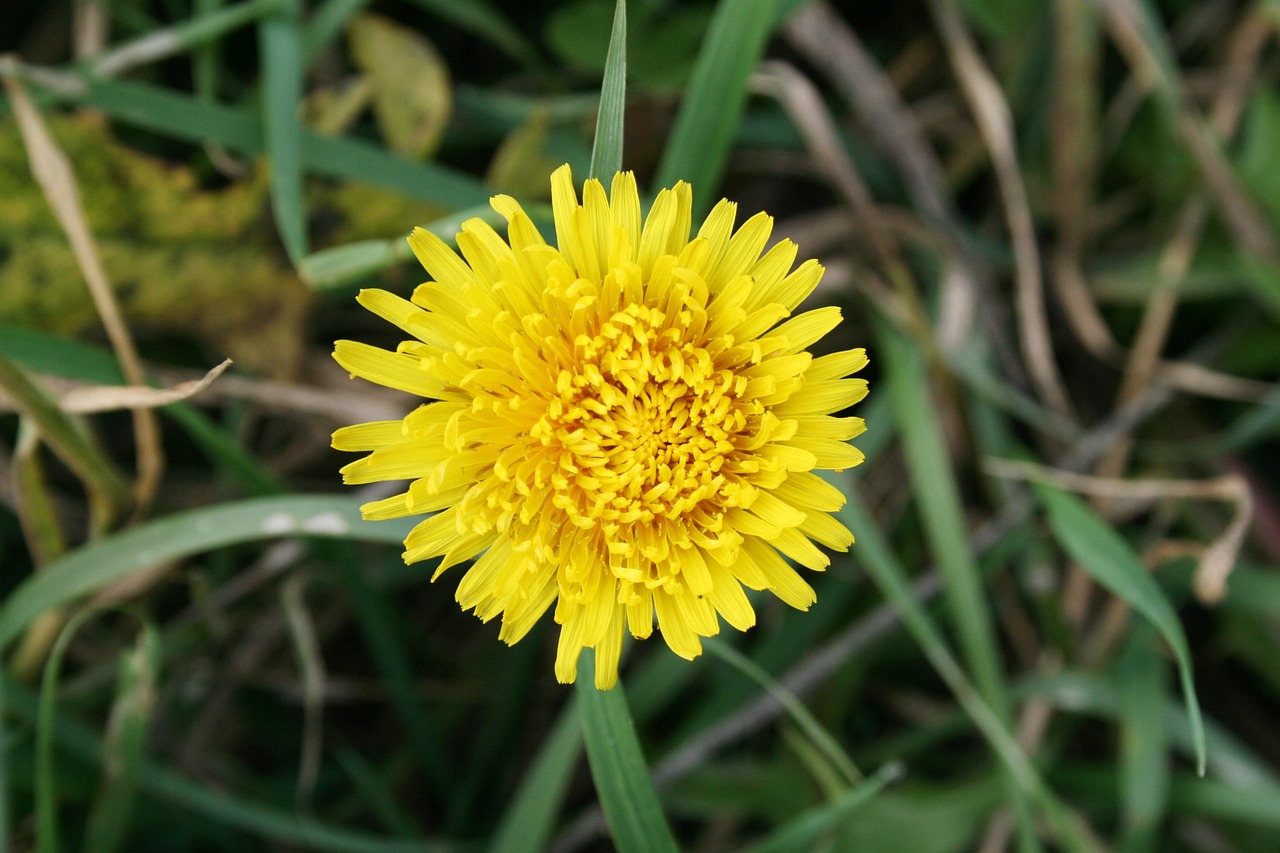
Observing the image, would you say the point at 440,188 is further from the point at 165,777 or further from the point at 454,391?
the point at 165,777

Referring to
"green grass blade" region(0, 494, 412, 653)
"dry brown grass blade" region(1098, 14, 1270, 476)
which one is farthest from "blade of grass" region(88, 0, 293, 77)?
"dry brown grass blade" region(1098, 14, 1270, 476)

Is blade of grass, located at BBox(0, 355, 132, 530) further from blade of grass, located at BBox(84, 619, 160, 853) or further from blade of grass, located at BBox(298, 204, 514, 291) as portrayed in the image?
blade of grass, located at BBox(298, 204, 514, 291)

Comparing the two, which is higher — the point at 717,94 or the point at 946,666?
the point at 717,94

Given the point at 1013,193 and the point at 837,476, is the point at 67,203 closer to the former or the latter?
the point at 837,476

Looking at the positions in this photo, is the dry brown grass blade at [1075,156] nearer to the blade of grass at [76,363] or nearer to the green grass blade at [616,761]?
the green grass blade at [616,761]


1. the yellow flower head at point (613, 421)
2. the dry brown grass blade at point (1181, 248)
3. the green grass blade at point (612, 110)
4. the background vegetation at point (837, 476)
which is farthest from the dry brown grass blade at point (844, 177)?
the yellow flower head at point (613, 421)

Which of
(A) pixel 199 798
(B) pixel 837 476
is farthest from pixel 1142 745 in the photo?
(A) pixel 199 798
